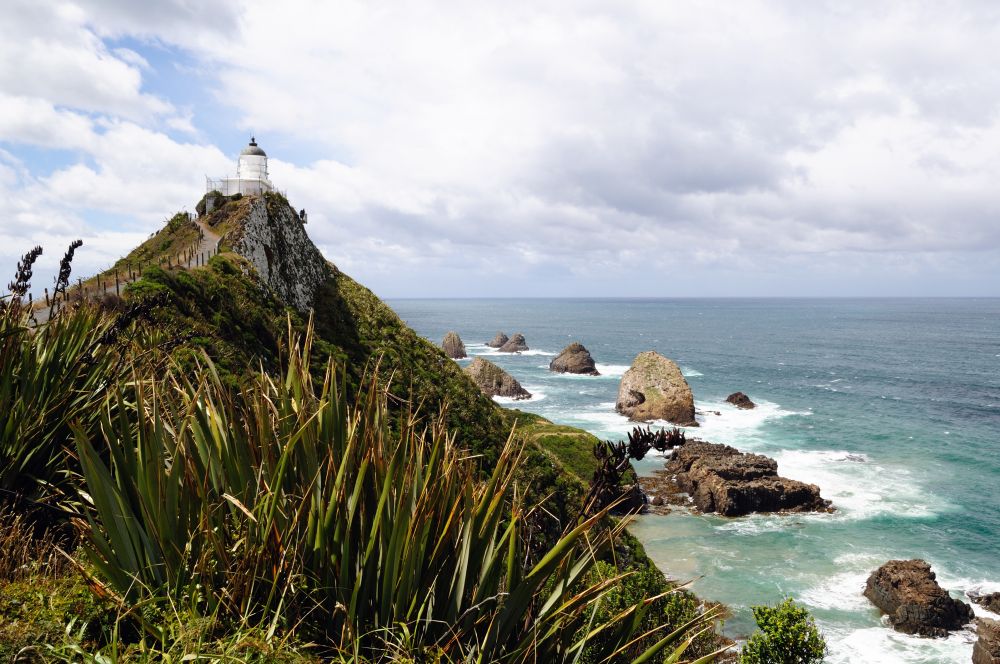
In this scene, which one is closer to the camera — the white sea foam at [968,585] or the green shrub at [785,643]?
the green shrub at [785,643]

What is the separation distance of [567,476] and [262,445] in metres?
27.5

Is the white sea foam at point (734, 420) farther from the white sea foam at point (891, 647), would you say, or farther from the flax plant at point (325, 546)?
the flax plant at point (325, 546)

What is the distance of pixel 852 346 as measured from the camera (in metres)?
125

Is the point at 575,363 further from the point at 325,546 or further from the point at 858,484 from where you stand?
the point at 325,546

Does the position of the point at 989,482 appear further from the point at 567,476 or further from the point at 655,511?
the point at 567,476

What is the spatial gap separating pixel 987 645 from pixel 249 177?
44.1 m

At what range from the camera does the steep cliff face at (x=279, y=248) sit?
32.2 metres

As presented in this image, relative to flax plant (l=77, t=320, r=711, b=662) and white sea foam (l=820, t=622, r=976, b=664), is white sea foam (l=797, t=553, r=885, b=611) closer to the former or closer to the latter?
white sea foam (l=820, t=622, r=976, b=664)

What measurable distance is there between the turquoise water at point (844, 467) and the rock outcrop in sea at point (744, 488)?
1139 mm

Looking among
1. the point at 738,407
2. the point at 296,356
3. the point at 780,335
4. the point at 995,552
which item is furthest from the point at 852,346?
the point at 296,356

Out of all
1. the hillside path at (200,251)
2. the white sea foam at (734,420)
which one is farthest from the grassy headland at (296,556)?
A: the white sea foam at (734,420)

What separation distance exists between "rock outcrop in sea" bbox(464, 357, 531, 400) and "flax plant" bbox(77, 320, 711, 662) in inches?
2782

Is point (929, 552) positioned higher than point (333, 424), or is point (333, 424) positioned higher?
point (333, 424)

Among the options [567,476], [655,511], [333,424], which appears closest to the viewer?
[333,424]
